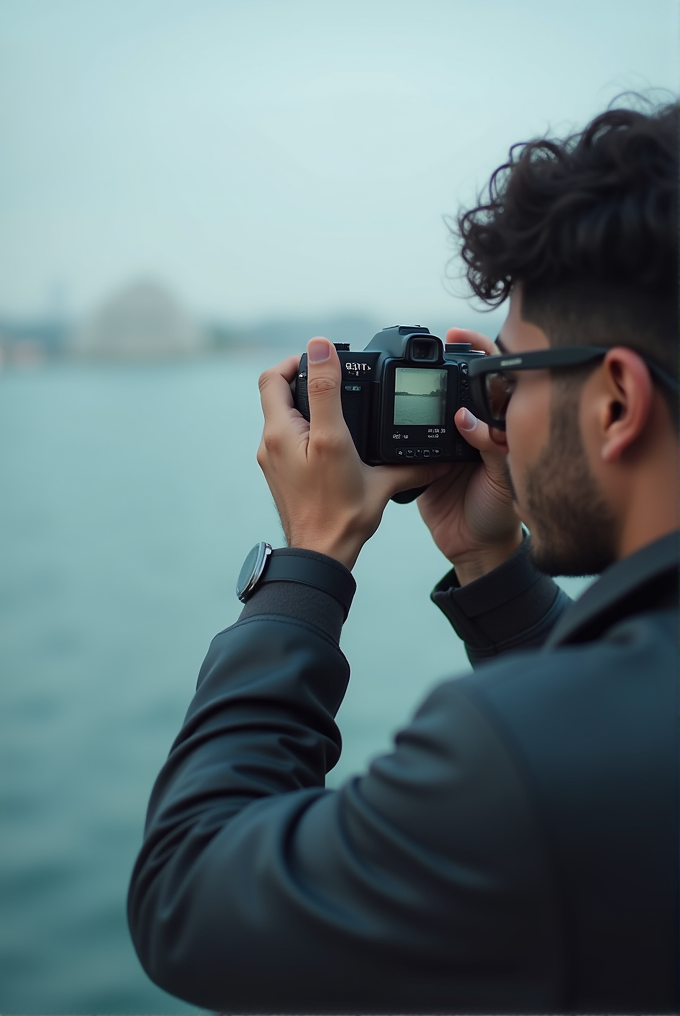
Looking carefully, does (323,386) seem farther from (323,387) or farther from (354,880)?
(354,880)

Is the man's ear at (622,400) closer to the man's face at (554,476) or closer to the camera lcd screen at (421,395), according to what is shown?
the man's face at (554,476)

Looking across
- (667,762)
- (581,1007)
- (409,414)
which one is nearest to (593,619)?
(667,762)

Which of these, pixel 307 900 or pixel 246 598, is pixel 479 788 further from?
pixel 246 598

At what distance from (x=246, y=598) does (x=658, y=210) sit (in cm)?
48

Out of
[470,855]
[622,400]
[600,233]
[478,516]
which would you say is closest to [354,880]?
[470,855]

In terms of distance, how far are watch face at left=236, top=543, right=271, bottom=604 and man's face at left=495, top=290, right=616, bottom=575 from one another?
0.79ft

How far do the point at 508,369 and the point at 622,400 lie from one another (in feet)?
0.45

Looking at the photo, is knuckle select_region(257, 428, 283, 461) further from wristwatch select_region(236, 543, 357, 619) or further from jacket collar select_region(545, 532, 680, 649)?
jacket collar select_region(545, 532, 680, 649)

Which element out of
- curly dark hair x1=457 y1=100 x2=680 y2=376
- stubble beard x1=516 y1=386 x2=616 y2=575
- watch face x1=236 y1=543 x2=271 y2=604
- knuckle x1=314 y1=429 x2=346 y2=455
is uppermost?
curly dark hair x1=457 y1=100 x2=680 y2=376

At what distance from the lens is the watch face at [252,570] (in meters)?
0.91

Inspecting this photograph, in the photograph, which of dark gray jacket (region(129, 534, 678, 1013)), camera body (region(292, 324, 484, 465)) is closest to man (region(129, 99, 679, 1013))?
dark gray jacket (region(129, 534, 678, 1013))

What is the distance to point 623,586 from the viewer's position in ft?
2.27

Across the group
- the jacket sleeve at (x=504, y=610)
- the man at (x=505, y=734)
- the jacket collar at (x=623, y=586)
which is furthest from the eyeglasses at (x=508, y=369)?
the jacket sleeve at (x=504, y=610)

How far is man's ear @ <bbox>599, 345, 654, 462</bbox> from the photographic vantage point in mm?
722
